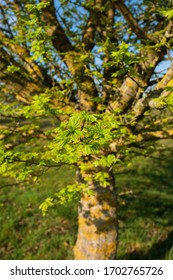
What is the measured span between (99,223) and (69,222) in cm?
393

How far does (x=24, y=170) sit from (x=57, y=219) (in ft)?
18.7

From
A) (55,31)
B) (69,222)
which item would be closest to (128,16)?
(55,31)

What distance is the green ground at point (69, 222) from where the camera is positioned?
273 inches

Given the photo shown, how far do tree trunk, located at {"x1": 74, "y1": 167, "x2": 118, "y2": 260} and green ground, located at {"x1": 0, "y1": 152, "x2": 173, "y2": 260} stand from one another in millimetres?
801

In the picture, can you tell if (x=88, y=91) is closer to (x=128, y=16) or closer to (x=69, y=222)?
(x=128, y=16)

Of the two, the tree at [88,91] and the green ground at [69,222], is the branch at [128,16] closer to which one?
the tree at [88,91]

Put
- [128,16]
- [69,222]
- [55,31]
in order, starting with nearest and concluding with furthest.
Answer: [128,16]
[55,31]
[69,222]

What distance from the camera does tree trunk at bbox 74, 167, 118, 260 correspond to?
4.76 meters

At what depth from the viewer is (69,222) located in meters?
8.53

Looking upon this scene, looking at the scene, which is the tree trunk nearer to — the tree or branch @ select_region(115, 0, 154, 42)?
the tree

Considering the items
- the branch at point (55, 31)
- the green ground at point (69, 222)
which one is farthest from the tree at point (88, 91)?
the green ground at point (69, 222)

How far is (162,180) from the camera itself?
39.6 feet

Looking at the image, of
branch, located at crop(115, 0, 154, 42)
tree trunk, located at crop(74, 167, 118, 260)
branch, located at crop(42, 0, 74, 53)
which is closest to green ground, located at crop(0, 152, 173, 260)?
tree trunk, located at crop(74, 167, 118, 260)
